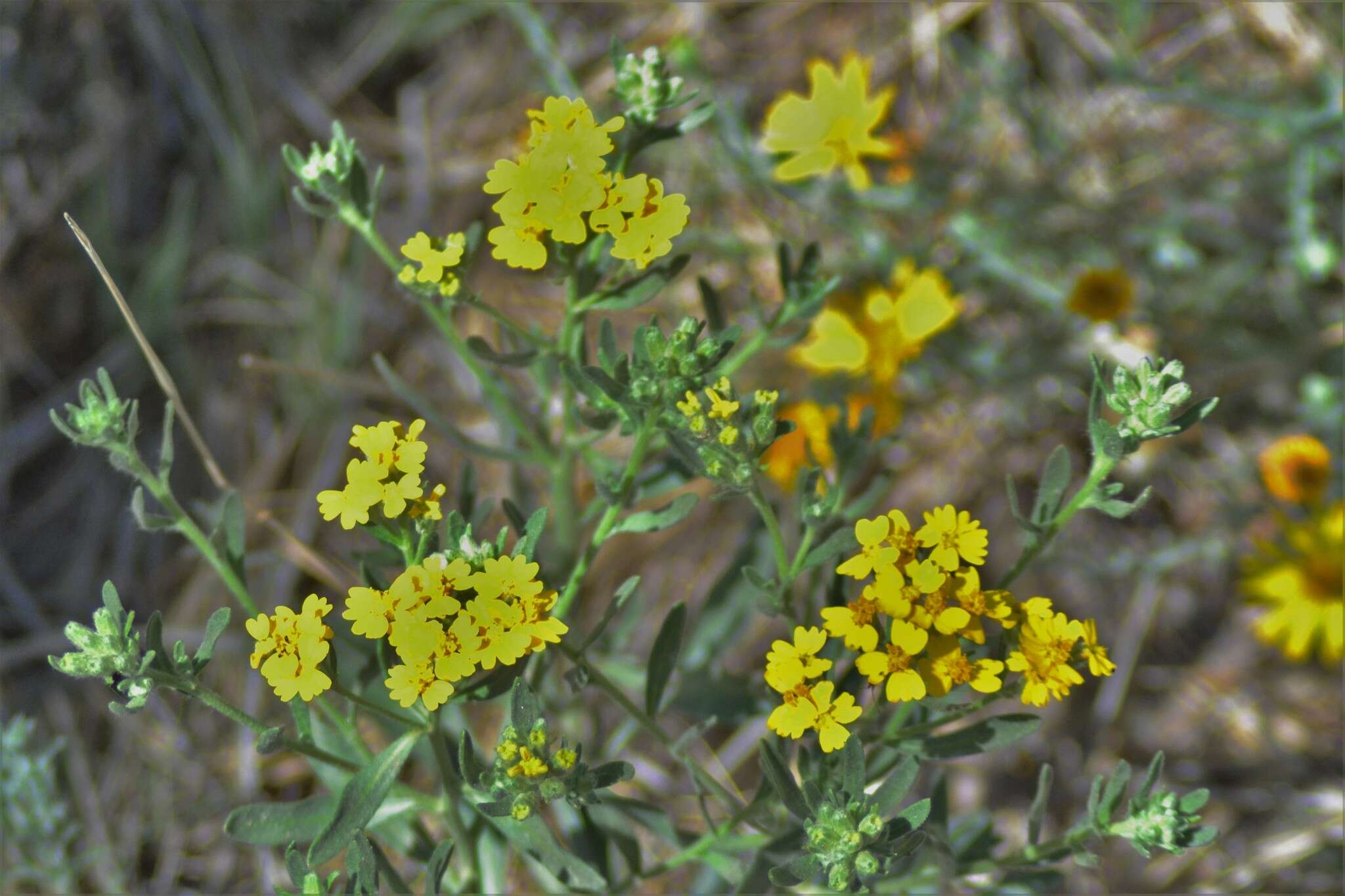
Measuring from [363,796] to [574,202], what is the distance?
43.0 inches

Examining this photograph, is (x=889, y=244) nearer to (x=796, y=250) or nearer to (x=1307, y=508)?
(x=796, y=250)

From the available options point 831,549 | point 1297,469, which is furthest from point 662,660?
point 1297,469

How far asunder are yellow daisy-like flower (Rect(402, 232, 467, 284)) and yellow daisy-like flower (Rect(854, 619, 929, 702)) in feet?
3.27

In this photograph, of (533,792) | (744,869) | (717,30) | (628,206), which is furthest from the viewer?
(717,30)

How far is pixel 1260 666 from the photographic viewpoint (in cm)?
426

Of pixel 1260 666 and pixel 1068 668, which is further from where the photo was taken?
pixel 1260 666

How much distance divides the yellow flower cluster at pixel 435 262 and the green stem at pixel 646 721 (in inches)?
26.9

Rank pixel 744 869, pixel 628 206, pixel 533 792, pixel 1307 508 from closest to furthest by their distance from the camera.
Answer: pixel 533 792 → pixel 628 206 → pixel 744 869 → pixel 1307 508

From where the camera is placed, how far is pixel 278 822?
7.31 feet

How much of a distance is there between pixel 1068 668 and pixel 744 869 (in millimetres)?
800

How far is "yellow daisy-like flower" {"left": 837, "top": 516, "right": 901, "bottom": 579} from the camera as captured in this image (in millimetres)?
1940

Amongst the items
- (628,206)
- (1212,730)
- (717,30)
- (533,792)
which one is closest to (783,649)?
(533,792)

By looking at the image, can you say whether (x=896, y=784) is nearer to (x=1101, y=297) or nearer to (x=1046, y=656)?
(x=1046, y=656)

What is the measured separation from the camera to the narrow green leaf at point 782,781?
193 cm
